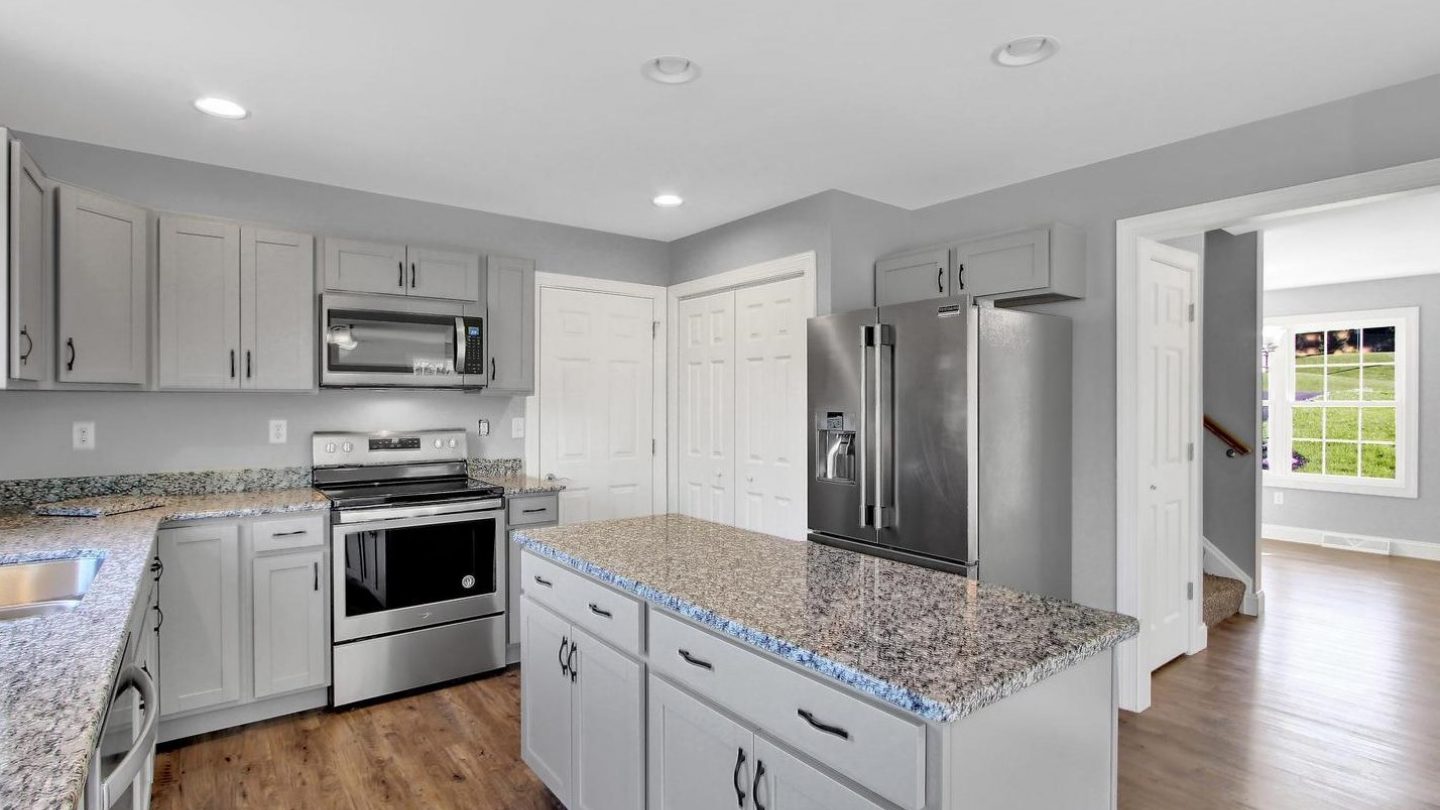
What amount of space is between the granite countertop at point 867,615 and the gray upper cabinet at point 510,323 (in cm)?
177

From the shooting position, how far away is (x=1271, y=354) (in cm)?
714

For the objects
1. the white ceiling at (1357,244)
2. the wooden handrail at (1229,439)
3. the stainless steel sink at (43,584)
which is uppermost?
the white ceiling at (1357,244)

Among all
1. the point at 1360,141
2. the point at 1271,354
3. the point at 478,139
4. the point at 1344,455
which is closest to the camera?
the point at 1360,141

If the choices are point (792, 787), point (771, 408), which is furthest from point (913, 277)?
point (792, 787)

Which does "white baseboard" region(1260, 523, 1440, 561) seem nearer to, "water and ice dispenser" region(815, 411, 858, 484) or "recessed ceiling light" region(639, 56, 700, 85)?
"water and ice dispenser" region(815, 411, 858, 484)

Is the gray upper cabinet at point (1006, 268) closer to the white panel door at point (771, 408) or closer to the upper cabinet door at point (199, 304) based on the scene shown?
the white panel door at point (771, 408)

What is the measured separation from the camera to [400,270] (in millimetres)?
3570

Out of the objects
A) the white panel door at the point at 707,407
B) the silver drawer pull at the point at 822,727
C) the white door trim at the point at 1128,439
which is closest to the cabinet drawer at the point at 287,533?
the white panel door at the point at 707,407

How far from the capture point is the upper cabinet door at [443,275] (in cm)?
361

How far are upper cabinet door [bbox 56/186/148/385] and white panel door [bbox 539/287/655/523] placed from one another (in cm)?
185

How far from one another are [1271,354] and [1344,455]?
1093 mm

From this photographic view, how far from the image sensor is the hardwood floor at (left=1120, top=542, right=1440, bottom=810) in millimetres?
2545

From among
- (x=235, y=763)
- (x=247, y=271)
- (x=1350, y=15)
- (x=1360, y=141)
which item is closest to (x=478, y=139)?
(x=247, y=271)

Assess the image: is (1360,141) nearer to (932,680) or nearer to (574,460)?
(932,680)
